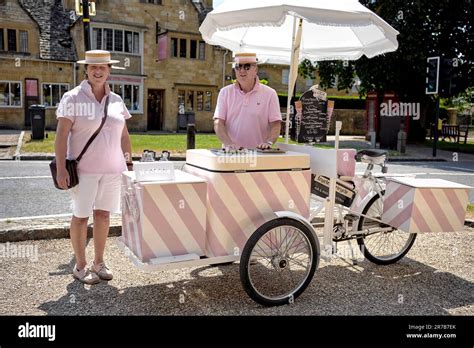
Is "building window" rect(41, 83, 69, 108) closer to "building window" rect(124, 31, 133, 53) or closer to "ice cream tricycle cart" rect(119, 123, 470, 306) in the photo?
"building window" rect(124, 31, 133, 53)

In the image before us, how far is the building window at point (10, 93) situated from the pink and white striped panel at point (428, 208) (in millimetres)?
27243

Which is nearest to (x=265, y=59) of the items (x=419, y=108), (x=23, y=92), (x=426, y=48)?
(x=426, y=48)

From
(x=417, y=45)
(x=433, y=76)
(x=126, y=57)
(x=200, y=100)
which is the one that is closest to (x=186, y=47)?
(x=200, y=100)

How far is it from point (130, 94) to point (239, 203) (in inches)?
1118

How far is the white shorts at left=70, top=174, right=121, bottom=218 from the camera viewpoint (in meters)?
4.36

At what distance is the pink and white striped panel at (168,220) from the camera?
3859 mm

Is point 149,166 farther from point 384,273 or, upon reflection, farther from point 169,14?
point 169,14

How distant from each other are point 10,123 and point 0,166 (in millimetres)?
16430

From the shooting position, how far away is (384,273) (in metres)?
5.11

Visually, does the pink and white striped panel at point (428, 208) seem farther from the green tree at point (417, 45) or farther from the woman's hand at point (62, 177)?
the green tree at point (417, 45)

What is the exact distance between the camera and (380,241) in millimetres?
5523

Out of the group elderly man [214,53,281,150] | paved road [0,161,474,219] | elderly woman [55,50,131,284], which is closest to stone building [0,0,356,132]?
paved road [0,161,474,219]

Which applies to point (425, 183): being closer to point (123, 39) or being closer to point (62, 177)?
point (62, 177)

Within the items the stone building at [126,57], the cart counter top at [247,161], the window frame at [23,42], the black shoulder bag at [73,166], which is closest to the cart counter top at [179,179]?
the cart counter top at [247,161]
